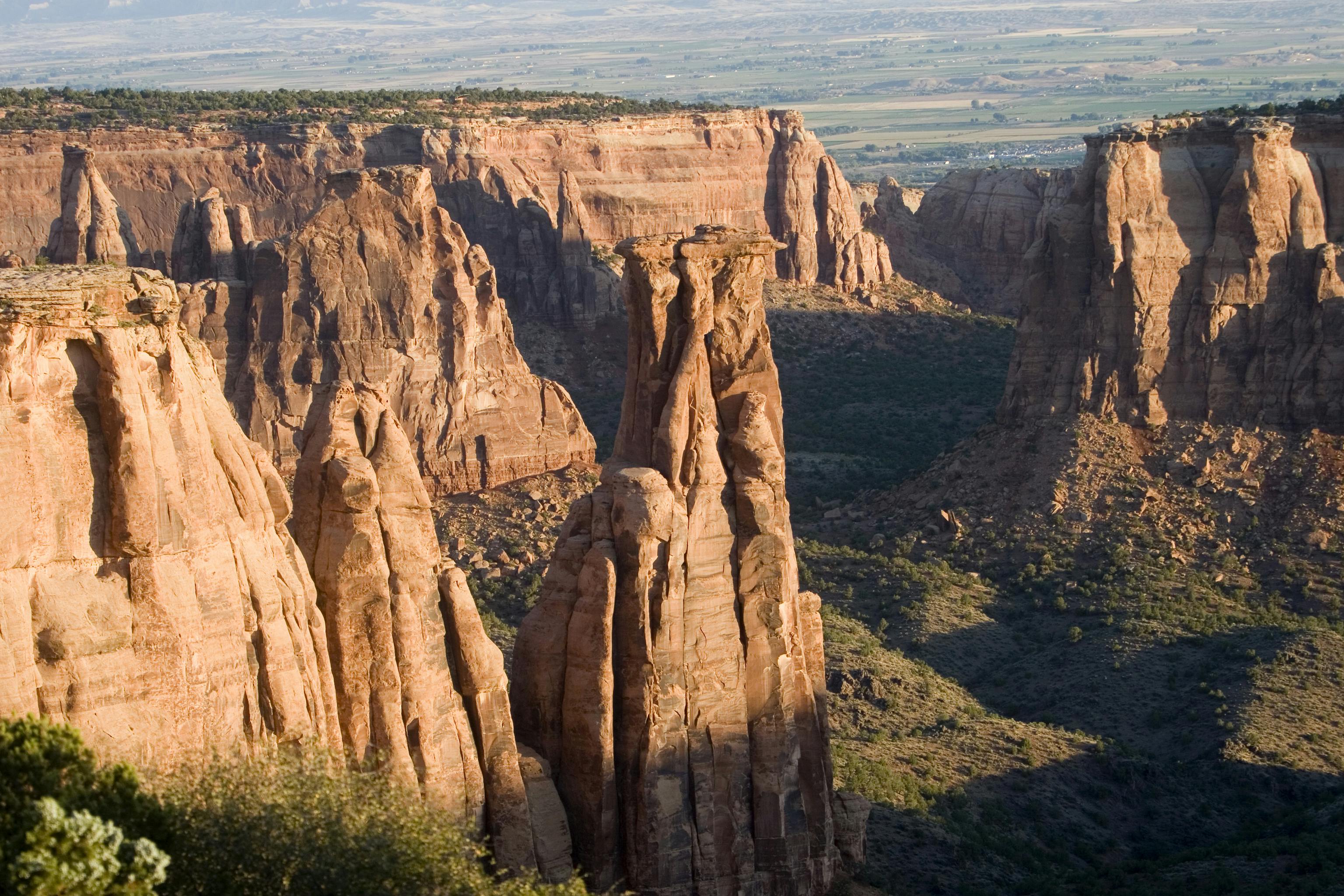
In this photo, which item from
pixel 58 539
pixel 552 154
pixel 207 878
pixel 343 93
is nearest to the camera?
pixel 207 878

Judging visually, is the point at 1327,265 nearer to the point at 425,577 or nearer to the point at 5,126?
the point at 425,577

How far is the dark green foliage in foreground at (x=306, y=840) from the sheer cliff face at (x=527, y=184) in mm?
66164

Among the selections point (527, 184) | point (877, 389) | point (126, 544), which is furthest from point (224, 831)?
point (527, 184)

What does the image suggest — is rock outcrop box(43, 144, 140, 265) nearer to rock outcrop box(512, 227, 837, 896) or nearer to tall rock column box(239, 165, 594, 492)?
tall rock column box(239, 165, 594, 492)

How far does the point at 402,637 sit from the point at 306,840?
17.4 feet

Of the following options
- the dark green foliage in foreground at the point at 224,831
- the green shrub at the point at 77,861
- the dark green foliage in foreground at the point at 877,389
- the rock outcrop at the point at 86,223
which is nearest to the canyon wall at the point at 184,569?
the dark green foliage in foreground at the point at 224,831

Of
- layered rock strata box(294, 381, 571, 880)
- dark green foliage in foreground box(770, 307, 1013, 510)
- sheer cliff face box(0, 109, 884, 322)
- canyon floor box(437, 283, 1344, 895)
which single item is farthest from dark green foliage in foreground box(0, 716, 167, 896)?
sheer cliff face box(0, 109, 884, 322)

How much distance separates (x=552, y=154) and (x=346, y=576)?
255ft

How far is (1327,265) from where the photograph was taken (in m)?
65.0

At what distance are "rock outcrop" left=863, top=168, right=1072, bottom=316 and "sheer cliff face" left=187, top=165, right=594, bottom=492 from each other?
54632mm

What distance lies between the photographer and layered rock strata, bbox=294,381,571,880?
3103 centimetres

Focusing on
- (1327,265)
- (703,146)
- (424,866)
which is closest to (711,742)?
(424,866)

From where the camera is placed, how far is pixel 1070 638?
5922 centimetres

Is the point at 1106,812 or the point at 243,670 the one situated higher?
the point at 243,670
